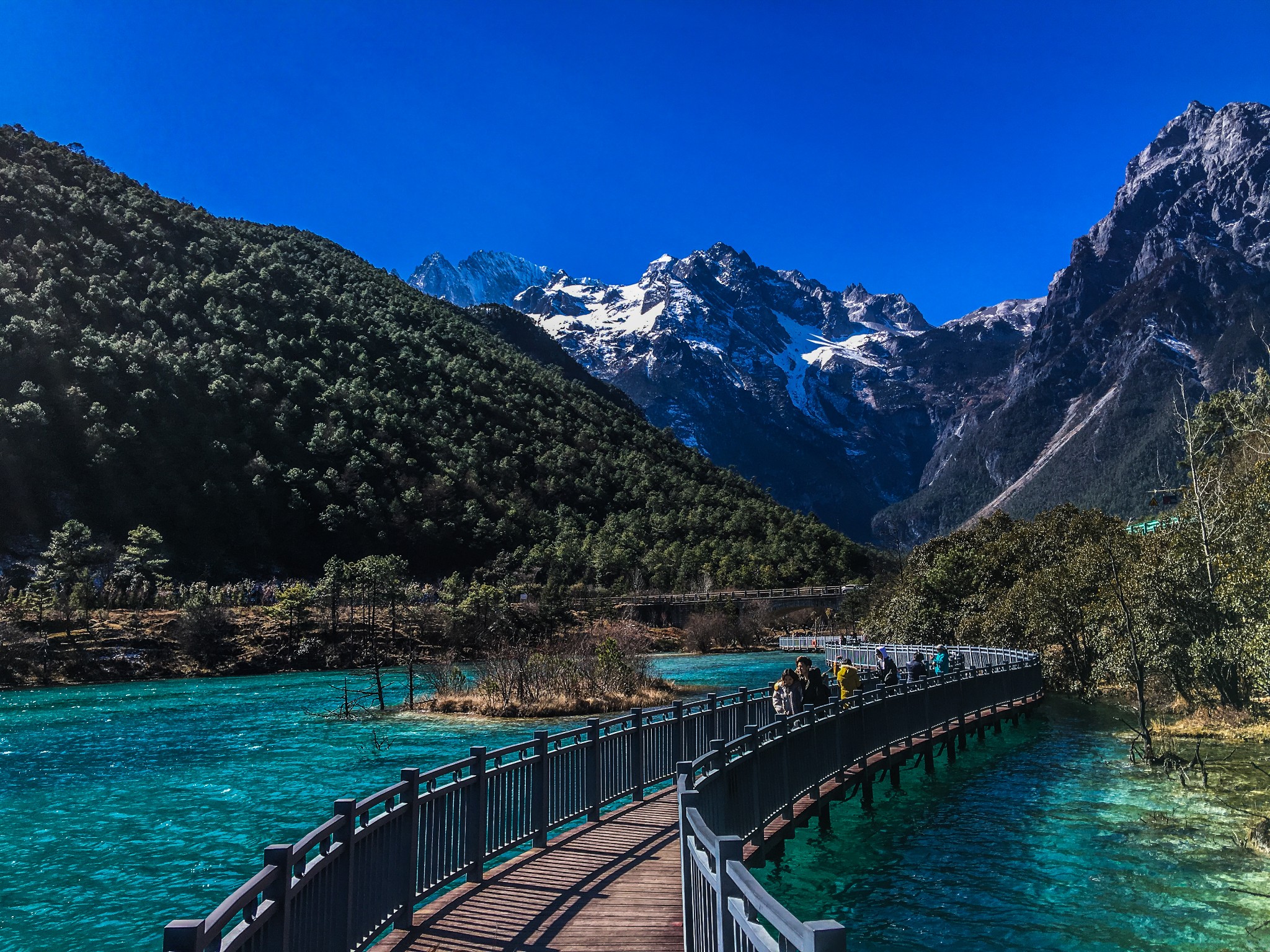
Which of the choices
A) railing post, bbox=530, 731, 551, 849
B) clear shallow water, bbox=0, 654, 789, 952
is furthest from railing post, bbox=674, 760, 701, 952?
clear shallow water, bbox=0, 654, 789, 952

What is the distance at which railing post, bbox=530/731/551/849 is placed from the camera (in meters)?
10.6

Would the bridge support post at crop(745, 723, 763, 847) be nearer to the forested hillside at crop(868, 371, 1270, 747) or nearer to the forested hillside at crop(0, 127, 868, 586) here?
the forested hillside at crop(868, 371, 1270, 747)

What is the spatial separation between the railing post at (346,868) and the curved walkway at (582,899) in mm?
974

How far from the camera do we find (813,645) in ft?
250

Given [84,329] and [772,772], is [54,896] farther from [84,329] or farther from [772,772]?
[84,329]

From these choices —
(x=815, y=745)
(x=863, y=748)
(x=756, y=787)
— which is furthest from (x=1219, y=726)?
(x=756, y=787)

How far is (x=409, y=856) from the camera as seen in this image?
7793 millimetres

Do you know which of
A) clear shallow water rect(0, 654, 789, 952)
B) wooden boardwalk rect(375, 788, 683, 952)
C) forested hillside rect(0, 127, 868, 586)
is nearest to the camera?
wooden boardwalk rect(375, 788, 683, 952)

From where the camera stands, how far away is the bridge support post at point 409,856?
7.76 metres

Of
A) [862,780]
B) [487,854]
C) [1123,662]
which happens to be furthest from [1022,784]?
[487,854]

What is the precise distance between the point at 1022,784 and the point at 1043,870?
7078mm

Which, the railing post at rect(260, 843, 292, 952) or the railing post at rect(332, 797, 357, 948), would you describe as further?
the railing post at rect(332, 797, 357, 948)

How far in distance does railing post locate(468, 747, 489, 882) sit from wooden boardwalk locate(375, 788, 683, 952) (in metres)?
0.18

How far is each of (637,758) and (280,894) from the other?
859 centimetres
